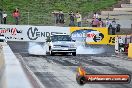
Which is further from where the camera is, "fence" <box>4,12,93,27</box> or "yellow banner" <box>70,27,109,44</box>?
"fence" <box>4,12,93,27</box>

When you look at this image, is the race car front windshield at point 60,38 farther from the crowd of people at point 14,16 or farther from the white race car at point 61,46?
the crowd of people at point 14,16

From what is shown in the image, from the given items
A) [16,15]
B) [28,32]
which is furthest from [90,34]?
[16,15]

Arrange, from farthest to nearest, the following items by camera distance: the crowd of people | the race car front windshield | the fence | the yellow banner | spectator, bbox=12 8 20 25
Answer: the fence, the yellow banner, the crowd of people, spectator, bbox=12 8 20 25, the race car front windshield

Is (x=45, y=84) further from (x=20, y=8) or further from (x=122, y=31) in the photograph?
(x=20, y=8)

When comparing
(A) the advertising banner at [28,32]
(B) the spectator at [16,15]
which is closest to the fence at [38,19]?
(A) the advertising banner at [28,32]

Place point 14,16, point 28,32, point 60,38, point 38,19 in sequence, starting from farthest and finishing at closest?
point 38,19
point 28,32
point 14,16
point 60,38

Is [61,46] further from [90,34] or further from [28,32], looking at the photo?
[90,34]

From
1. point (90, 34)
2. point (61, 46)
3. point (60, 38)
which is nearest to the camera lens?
point (61, 46)

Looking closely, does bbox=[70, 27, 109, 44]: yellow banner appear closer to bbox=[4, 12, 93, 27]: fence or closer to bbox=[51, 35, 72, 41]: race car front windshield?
bbox=[4, 12, 93, 27]: fence

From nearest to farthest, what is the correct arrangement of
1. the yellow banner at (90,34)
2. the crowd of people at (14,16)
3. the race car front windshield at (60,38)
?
the race car front windshield at (60,38) → the crowd of people at (14,16) → the yellow banner at (90,34)

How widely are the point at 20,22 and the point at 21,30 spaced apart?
2.91 m

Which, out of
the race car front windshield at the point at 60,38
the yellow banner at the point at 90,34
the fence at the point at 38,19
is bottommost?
the yellow banner at the point at 90,34

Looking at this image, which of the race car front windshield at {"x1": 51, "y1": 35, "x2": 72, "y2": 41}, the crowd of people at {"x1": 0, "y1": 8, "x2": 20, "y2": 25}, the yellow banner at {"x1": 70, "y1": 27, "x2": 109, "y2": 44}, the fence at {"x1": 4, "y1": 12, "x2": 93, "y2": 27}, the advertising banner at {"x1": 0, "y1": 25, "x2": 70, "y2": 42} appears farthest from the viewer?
the fence at {"x1": 4, "y1": 12, "x2": 93, "y2": 27}

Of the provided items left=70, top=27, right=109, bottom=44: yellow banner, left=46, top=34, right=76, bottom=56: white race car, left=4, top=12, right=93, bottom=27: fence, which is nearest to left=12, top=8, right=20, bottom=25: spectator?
left=4, top=12, right=93, bottom=27: fence
